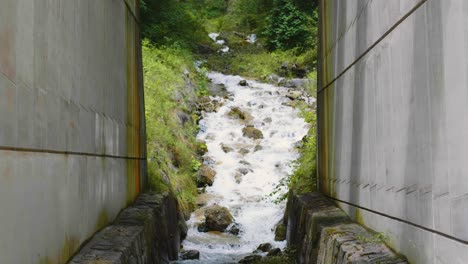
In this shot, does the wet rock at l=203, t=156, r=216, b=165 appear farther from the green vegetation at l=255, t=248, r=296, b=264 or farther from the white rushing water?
the green vegetation at l=255, t=248, r=296, b=264

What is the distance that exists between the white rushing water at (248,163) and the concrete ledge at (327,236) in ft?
4.87

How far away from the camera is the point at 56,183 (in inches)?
156

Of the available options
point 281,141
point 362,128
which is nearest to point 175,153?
point 281,141

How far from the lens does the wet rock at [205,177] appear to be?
14.4 meters

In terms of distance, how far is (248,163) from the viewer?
51.9 ft

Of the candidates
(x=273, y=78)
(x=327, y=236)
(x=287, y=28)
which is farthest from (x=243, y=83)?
(x=327, y=236)

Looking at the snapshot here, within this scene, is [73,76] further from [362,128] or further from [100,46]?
[362,128]

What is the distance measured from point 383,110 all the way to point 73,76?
2.93 m

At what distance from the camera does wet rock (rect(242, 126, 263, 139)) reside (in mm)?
17688

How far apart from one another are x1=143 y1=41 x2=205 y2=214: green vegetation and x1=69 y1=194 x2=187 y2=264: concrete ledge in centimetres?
94

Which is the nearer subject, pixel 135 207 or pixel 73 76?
pixel 73 76

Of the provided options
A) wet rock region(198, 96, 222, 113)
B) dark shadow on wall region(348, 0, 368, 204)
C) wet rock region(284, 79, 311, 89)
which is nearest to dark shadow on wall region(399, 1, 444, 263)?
dark shadow on wall region(348, 0, 368, 204)

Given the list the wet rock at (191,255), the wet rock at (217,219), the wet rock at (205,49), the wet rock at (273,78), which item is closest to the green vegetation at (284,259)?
the wet rock at (191,255)

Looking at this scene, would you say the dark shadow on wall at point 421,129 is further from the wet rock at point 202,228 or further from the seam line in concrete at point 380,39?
the wet rock at point 202,228
